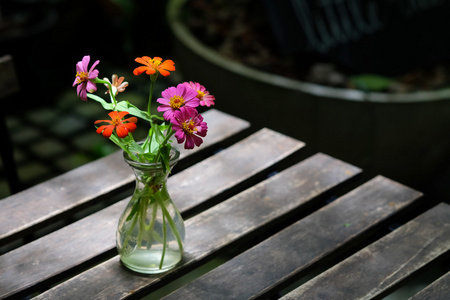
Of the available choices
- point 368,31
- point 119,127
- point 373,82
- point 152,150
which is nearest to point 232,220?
point 152,150

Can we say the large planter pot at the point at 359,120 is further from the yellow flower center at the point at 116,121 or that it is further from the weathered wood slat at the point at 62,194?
the yellow flower center at the point at 116,121

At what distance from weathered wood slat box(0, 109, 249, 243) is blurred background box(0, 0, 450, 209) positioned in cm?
55

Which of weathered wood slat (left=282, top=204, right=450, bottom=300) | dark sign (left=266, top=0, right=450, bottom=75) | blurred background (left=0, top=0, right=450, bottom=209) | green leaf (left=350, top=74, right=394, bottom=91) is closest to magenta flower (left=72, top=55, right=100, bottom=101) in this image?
weathered wood slat (left=282, top=204, right=450, bottom=300)

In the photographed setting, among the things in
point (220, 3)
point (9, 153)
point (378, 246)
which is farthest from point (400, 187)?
point (220, 3)

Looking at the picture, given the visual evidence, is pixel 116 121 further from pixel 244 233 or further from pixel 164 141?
pixel 244 233

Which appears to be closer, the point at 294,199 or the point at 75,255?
the point at 75,255

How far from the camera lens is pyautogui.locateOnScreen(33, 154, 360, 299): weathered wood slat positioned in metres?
1.28

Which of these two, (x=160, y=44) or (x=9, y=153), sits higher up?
(x=9, y=153)

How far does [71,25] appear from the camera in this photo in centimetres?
370

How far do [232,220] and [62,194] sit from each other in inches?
15.4

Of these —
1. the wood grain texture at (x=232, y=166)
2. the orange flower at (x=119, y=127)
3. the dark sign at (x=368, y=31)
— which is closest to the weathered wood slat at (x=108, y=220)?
the wood grain texture at (x=232, y=166)

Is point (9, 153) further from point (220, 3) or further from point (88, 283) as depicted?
point (220, 3)

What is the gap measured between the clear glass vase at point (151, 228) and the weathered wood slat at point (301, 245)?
0.08m

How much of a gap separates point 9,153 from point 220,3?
5.83 feet
